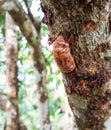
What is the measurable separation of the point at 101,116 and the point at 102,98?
0.15 ft

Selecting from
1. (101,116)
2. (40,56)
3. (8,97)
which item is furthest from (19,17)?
(101,116)

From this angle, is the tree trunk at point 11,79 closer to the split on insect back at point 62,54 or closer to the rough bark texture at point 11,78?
the rough bark texture at point 11,78

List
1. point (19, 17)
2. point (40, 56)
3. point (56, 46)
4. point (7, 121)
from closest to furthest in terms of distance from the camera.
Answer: point (56, 46)
point (19, 17)
point (40, 56)
point (7, 121)

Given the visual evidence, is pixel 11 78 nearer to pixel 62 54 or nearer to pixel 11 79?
pixel 11 79

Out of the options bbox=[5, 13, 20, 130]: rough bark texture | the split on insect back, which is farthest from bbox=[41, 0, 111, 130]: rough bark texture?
bbox=[5, 13, 20, 130]: rough bark texture

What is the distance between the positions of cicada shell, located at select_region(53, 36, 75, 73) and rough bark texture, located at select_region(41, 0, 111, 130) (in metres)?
0.02

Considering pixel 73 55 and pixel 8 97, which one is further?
pixel 8 97

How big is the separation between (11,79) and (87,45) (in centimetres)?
183

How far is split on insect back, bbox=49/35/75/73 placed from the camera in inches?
19.1

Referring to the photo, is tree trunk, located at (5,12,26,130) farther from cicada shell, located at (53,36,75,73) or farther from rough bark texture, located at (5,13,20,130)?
cicada shell, located at (53,36,75,73)

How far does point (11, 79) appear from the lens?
2.32 m

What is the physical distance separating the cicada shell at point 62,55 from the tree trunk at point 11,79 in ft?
5.66

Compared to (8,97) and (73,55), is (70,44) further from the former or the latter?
(8,97)

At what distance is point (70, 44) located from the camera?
1.72 feet
